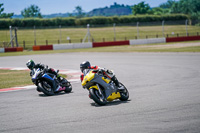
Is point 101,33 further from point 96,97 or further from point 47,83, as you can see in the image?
point 96,97

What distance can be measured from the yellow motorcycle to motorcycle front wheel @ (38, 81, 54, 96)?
8.99ft

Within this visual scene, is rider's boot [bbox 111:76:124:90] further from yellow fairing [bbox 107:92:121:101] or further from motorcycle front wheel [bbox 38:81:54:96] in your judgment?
motorcycle front wheel [bbox 38:81:54:96]

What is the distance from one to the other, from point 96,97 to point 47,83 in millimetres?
3308

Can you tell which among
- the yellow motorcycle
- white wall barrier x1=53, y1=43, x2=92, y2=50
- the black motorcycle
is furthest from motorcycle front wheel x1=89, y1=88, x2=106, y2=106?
white wall barrier x1=53, y1=43, x2=92, y2=50

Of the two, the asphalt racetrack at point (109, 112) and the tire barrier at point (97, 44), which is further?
the tire barrier at point (97, 44)

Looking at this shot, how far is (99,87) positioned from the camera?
887 centimetres

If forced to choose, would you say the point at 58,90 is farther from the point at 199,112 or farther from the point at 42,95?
the point at 199,112

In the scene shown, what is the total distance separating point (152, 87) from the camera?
11.8 metres

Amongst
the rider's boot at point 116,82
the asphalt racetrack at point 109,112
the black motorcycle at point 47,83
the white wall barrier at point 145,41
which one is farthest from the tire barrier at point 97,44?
the rider's boot at point 116,82

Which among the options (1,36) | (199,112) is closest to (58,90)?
(199,112)

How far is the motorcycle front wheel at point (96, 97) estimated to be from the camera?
8666 millimetres

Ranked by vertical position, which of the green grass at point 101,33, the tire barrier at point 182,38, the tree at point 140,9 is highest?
the tree at point 140,9

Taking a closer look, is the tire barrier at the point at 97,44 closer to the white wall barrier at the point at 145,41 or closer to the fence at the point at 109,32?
the white wall barrier at the point at 145,41

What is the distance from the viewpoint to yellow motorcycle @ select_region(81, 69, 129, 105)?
8691 millimetres
